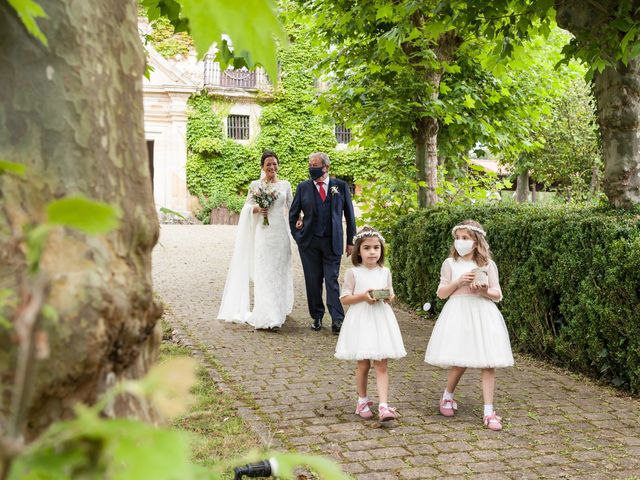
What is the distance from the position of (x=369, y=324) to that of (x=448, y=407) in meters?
0.85

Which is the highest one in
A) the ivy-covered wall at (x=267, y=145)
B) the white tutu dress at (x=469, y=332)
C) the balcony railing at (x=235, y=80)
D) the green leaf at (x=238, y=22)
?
the balcony railing at (x=235, y=80)

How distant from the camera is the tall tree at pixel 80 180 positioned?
105 cm

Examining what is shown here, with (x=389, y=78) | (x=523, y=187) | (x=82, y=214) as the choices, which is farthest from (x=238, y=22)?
(x=523, y=187)

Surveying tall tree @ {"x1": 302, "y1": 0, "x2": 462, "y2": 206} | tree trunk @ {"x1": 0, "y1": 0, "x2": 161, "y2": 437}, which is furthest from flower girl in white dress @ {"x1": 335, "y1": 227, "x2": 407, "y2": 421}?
tall tree @ {"x1": 302, "y1": 0, "x2": 462, "y2": 206}

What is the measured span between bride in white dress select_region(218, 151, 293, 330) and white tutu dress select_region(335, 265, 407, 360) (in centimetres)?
343

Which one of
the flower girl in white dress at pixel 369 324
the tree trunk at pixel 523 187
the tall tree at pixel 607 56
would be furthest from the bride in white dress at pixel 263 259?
the tree trunk at pixel 523 187

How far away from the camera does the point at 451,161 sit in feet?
50.2

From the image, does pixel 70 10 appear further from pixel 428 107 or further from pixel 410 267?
pixel 428 107

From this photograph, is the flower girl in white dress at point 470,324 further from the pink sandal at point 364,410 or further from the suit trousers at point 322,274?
the suit trousers at point 322,274

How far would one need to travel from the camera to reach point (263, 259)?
9.25 meters

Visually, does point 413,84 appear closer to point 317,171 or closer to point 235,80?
point 317,171

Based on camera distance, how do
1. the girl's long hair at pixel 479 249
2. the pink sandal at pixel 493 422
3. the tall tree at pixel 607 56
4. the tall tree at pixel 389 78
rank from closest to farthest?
the pink sandal at pixel 493 422
the girl's long hair at pixel 479 249
the tall tree at pixel 607 56
the tall tree at pixel 389 78

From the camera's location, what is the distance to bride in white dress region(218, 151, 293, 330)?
29.8 ft

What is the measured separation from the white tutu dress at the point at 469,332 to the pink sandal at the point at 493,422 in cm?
35
